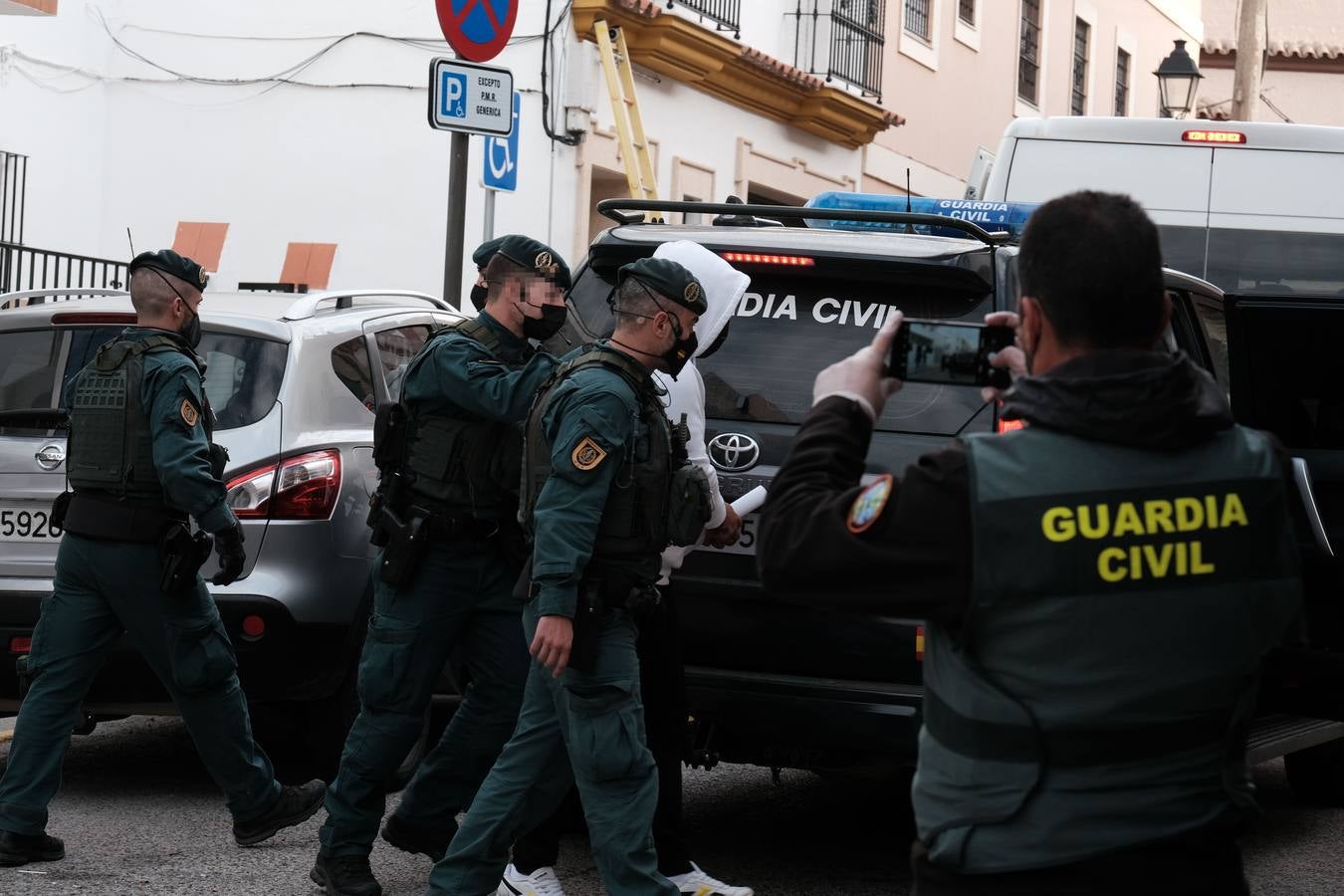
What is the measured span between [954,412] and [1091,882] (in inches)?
108

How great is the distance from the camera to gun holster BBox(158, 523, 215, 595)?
5363 mm

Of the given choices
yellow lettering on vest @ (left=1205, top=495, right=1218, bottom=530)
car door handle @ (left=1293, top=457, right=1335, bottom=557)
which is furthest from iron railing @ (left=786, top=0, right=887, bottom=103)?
yellow lettering on vest @ (left=1205, top=495, right=1218, bottom=530)

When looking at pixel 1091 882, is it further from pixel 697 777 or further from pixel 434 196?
pixel 434 196

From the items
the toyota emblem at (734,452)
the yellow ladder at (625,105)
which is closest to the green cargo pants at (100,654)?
the toyota emblem at (734,452)

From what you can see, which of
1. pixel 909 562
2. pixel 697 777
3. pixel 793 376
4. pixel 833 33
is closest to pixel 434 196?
pixel 833 33

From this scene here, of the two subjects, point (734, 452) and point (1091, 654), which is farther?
point (734, 452)

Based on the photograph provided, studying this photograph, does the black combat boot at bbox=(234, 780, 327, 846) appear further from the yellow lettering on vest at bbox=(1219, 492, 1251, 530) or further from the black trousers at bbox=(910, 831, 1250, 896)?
the yellow lettering on vest at bbox=(1219, 492, 1251, 530)

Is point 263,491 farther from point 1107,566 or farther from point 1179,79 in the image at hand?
point 1179,79

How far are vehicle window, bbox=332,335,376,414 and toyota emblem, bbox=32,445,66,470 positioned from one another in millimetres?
876

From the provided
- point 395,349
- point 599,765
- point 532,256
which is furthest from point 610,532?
point 395,349

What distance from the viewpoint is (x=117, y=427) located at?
5.42 meters

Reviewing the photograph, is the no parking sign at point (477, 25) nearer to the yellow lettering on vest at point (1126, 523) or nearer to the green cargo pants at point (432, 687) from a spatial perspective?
the green cargo pants at point (432, 687)

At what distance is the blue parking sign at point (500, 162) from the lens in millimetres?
9641

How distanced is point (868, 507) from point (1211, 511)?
0.42m
